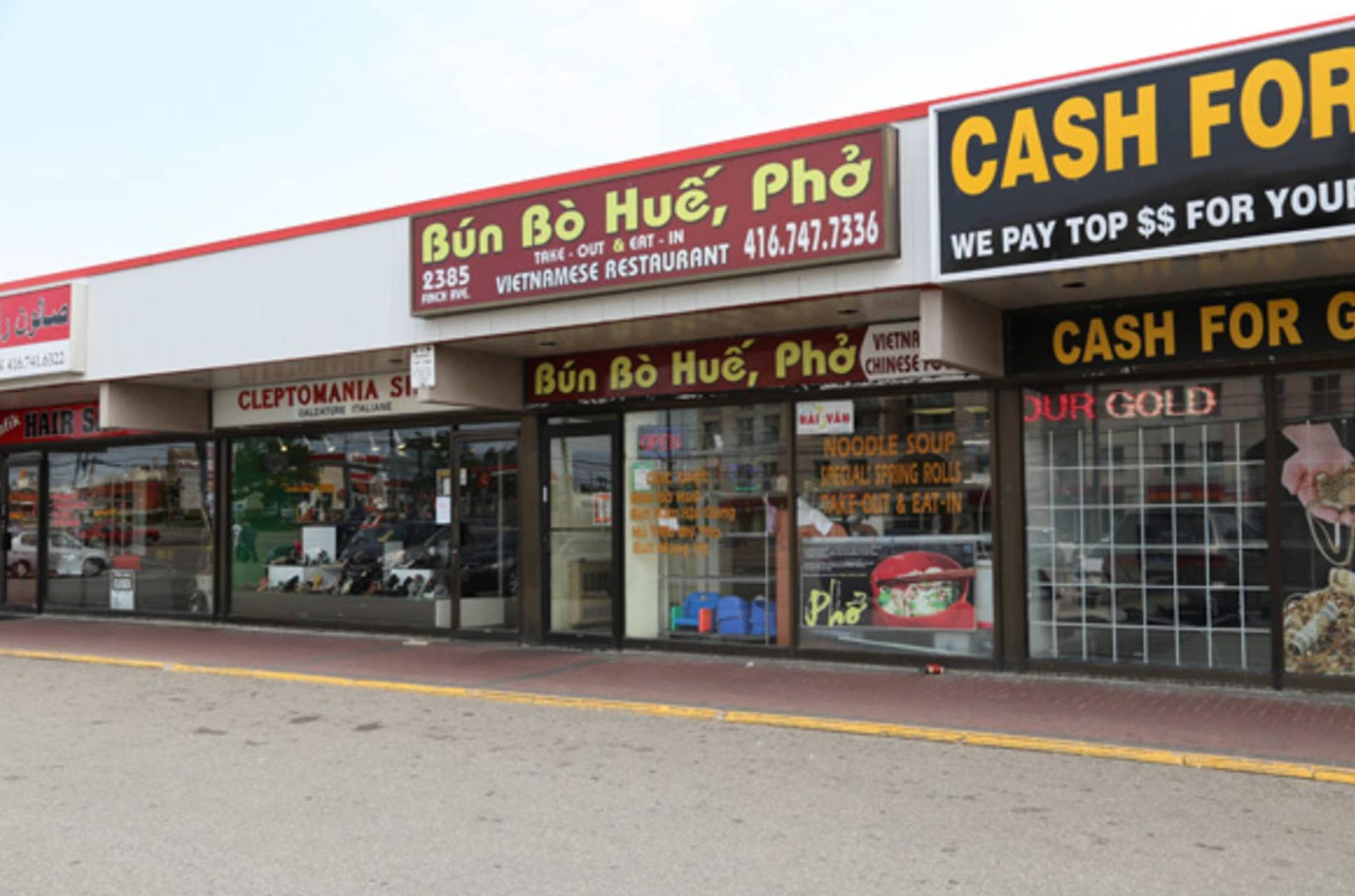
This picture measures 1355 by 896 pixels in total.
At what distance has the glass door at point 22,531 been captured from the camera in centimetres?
1817

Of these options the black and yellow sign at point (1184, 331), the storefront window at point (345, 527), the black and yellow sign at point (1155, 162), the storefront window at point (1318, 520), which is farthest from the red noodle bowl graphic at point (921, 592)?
the storefront window at point (345, 527)

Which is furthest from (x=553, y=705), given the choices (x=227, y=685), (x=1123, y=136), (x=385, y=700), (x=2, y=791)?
(x=1123, y=136)

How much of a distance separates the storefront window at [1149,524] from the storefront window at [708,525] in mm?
2570

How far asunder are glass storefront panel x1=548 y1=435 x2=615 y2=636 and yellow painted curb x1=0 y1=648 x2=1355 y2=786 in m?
2.52

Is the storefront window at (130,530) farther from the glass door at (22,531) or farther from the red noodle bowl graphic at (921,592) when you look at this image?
the red noodle bowl graphic at (921,592)

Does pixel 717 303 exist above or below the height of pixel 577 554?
above

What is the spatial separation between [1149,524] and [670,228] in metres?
4.89

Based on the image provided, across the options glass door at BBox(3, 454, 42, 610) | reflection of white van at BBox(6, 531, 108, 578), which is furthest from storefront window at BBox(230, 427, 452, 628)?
glass door at BBox(3, 454, 42, 610)

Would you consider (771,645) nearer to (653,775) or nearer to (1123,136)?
(653,775)

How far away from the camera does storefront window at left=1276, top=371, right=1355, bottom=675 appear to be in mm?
9336

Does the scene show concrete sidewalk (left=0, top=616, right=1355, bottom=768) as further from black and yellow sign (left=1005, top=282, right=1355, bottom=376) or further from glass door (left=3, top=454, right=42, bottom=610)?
glass door (left=3, top=454, right=42, bottom=610)

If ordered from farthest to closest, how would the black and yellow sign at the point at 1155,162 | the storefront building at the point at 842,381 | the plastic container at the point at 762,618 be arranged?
the plastic container at the point at 762,618 → the storefront building at the point at 842,381 → the black and yellow sign at the point at 1155,162

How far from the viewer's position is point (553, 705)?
9828mm

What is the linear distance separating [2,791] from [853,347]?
25.0ft
